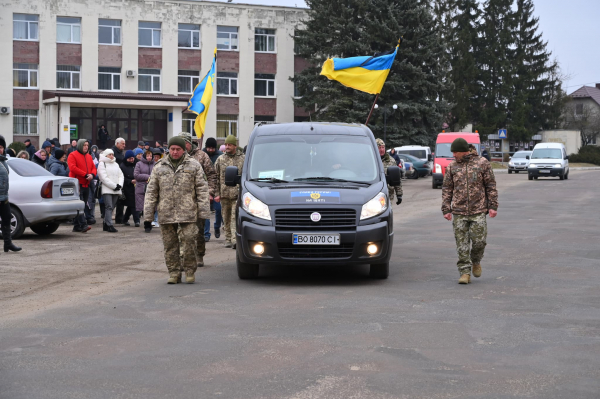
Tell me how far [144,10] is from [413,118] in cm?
1829

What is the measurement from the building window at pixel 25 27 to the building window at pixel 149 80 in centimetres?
676

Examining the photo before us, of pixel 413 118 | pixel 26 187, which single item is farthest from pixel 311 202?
pixel 413 118

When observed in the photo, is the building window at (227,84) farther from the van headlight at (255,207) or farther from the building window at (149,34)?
the van headlight at (255,207)

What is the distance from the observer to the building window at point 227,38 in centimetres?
5769

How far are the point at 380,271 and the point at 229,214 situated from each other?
14.6 ft

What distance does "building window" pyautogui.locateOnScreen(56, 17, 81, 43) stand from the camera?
175ft

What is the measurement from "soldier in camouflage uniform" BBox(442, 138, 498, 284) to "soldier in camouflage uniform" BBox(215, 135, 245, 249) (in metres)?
4.62

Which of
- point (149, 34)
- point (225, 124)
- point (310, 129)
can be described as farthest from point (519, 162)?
point (310, 129)

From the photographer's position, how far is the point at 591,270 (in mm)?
12000

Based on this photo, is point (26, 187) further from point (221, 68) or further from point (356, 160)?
point (221, 68)

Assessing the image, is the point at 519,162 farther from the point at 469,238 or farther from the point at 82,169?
the point at 469,238

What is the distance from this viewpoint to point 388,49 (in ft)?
173

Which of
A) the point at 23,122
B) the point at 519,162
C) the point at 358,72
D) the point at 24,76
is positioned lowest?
the point at 519,162

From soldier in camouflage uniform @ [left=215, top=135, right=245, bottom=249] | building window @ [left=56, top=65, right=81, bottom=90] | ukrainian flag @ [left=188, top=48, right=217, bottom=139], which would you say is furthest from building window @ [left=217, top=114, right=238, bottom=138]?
soldier in camouflage uniform @ [left=215, top=135, right=245, bottom=249]
